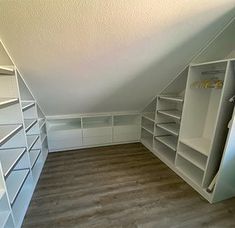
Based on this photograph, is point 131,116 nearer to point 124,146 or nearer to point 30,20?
point 124,146

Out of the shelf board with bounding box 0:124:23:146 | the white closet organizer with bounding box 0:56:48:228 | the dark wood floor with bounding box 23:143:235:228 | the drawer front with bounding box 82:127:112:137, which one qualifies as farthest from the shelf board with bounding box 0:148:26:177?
the drawer front with bounding box 82:127:112:137

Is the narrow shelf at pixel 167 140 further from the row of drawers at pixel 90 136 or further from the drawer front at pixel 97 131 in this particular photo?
the drawer front at pixel 97 131

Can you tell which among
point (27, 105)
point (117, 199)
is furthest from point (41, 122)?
point (117, 199)

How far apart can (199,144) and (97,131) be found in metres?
1.77

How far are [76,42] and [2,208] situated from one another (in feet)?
4.95

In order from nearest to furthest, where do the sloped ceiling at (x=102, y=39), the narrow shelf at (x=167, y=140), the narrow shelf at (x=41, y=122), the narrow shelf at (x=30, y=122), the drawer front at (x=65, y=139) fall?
the sloped ceiling at (x=102, y=39), the narrow shelf at (x=30, y=122), the narrow shelf at (x=41, y=122), the narrow shelf at (x=167, y=140), the drawer front at (x=65, y=139)

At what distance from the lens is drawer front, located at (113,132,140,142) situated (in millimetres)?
3287

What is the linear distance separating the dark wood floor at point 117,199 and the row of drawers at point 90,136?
1.24 ft

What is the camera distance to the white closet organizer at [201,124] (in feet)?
5.69

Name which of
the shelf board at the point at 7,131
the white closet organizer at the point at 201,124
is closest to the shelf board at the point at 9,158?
the shelf board at the point at 7,131

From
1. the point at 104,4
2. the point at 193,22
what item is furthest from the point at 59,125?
the point at 193,22

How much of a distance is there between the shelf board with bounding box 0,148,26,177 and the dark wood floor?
60 cm

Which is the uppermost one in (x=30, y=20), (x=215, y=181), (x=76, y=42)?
(x=30, y=20)

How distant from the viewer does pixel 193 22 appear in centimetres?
146
